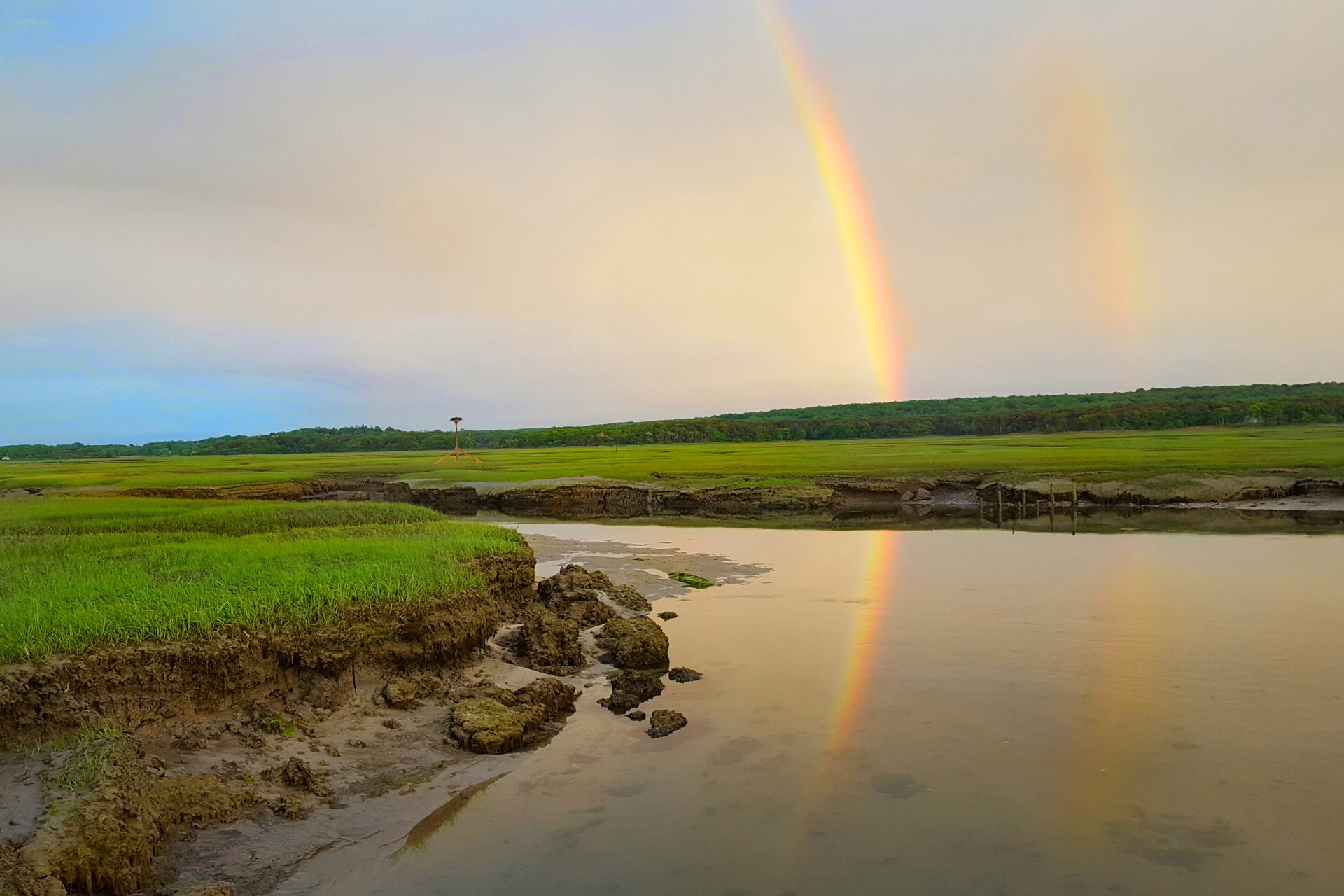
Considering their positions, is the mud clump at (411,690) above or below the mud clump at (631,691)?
above

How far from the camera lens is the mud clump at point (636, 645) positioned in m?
12.0

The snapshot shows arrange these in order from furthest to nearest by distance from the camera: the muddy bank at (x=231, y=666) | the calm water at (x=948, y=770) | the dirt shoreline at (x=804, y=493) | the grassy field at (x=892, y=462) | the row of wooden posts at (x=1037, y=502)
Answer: the grassy field at (x=892, y=462)
the dirt shoreline at (x=804, y=493)
the row of wooden posts at (x=1037, y=502)
the muddy bank at (x=231, y=666)
the calm water at (x=948, y=770)

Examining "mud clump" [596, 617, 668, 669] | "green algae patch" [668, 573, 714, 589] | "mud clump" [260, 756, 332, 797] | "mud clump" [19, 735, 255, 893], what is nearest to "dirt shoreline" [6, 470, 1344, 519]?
"green algae patch" [668, 573, 714, 589]

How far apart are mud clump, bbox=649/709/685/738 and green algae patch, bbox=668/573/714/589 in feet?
30.7

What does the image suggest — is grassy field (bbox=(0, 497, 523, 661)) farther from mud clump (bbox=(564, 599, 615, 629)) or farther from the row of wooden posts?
the row of wooden posts

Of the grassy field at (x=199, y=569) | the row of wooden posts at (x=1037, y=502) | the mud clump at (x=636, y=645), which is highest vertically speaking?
the grassy field at (x=199, y=569)

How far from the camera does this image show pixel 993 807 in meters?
7.18

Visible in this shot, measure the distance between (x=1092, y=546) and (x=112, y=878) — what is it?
26897 millimetres

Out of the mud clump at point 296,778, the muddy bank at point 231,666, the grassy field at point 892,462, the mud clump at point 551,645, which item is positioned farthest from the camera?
the grassy field at point 892,462

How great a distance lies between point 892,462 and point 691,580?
140ft

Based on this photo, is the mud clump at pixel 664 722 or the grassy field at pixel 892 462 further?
the grassy field at pixel 892 462

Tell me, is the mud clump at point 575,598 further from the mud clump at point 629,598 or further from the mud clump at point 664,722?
the mud clump at point 664,722

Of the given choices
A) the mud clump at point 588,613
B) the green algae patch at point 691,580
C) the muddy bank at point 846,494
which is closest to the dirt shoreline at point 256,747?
the mud clump at point 588,613

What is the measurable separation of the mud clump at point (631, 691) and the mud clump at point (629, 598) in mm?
4841
